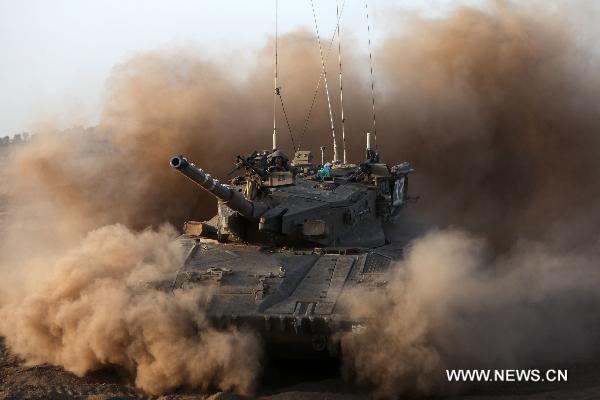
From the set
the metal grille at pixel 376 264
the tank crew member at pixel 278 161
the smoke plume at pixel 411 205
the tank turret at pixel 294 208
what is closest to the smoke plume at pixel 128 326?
the smoke plume at pixel 411 205

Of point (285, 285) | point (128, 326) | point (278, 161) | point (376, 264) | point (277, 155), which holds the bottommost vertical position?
point (128, 326)

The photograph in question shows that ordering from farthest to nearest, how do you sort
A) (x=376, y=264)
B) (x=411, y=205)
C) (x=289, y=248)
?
(x=411, y=205) < (x=289, y=248) < (x=376, y=264)

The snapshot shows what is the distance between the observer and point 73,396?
11.4 metres

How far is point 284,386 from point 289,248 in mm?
2595

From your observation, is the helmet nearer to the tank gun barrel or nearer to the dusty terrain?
the tank gun barrel

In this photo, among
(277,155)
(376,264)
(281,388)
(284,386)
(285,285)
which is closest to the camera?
(281,388)

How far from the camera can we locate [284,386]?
38.7 feet

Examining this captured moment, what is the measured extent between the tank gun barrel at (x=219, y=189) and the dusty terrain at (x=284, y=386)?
247cm

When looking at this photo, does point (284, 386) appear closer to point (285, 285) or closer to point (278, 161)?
point (285, 285)

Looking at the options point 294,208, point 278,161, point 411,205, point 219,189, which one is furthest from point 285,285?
point 411,205

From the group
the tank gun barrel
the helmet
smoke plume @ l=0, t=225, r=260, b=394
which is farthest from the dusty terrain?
the helmet

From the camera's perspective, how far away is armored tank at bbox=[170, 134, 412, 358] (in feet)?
38.0

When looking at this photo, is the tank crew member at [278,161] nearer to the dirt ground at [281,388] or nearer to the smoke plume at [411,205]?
the smoke plume at [411,205]

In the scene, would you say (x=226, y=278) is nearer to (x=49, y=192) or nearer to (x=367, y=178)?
(x=367, y=178)
